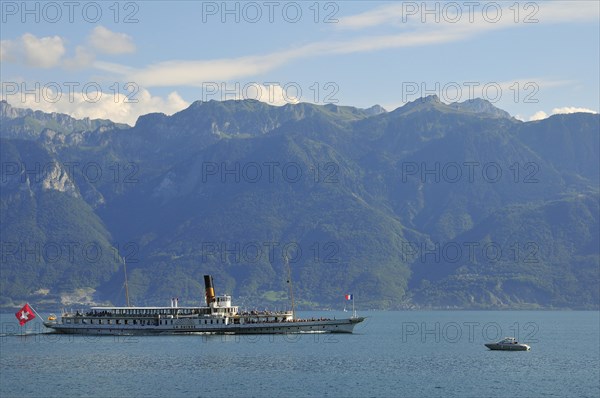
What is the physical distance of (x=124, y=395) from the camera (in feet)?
424

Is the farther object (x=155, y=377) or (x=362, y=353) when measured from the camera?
(x=362, y=353)

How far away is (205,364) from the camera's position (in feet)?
532

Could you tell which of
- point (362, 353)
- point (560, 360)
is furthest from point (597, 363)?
point (362, 353)

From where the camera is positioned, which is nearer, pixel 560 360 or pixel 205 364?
pixel 205 364

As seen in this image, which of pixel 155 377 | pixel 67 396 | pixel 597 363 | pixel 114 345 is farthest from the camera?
pixel 114 345

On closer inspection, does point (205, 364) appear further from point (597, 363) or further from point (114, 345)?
point (597, 363)

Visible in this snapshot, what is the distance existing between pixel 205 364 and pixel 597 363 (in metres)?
64.6

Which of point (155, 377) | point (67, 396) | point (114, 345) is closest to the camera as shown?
point (67, 396)

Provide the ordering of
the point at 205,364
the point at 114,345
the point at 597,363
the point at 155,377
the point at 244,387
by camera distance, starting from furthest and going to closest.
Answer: the point at 114,345
the point at 597,363
the point at 205,364
the point at 155,377
the point at 244,387

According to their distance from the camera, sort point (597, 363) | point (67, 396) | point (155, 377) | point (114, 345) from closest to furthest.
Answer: point (67, 396), point (155, 377), point (597, 363), point (114, 345)

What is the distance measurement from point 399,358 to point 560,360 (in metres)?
26.8

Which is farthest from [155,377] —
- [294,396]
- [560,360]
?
[560,360]

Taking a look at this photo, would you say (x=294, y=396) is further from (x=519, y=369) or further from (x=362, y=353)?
(x=362, y=353)

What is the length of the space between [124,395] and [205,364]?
33570mm
